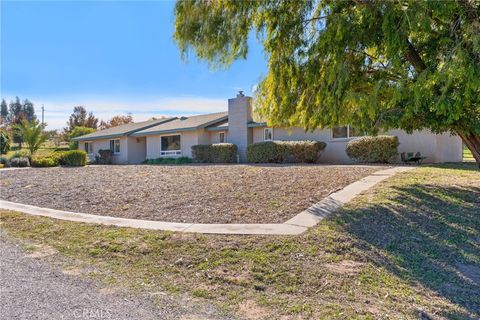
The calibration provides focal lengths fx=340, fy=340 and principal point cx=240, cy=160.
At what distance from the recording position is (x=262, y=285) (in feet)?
14.0

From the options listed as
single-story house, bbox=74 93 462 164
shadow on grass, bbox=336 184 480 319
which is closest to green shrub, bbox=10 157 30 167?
single-story house, bbox=74 93 462 164

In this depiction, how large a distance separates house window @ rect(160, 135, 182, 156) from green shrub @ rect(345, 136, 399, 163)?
13420mm

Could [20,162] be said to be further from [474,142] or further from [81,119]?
[81,119]

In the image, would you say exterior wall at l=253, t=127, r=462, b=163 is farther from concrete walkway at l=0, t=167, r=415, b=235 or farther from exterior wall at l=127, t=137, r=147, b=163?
exterior wall at l=127, t=137, r=147, b=163

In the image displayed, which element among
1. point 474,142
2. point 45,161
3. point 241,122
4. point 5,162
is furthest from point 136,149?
point 474,142

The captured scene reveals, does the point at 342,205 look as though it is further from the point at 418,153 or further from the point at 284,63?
the point at 418,153

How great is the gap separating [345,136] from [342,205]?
1200 cm

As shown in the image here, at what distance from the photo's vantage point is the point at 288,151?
733 inches

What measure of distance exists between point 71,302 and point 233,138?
63.0ft

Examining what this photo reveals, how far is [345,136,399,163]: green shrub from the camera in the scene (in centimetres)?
1573

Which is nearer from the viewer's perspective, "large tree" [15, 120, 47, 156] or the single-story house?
the single-story house

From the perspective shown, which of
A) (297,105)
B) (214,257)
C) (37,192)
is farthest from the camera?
(37,192)

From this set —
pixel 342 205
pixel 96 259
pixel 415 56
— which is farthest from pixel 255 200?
pixel 415 56

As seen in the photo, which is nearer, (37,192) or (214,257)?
(214,257)
